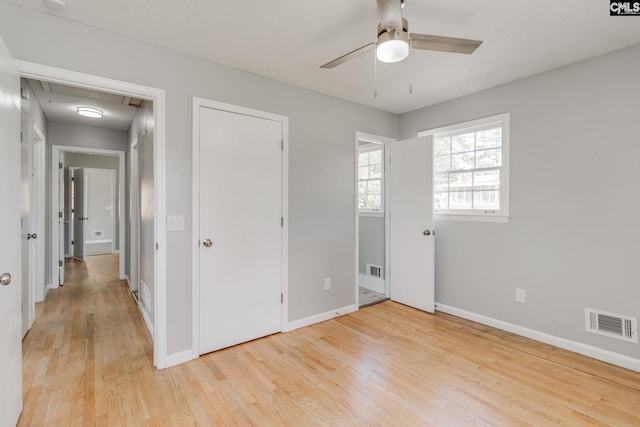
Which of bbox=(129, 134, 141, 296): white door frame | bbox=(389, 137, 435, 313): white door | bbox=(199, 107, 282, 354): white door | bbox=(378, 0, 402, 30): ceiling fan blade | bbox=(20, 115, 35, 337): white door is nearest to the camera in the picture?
bbox=(378, 0, 402, 30): ceiling fan blade

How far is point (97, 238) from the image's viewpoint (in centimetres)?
855

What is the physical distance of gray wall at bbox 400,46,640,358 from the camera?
7.91 ft

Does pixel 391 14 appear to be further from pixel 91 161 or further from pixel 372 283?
pixel 91 161

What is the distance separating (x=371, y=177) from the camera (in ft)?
15.4

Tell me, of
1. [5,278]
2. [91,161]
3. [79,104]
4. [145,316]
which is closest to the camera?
[5,278]

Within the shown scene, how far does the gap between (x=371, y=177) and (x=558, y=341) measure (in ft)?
9.70

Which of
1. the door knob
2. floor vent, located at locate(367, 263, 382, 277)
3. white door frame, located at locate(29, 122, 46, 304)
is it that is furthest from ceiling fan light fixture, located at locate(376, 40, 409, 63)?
white door frame, located at locate(29, 122, 46, 304)

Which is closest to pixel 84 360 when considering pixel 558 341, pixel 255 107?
pixel 255 107

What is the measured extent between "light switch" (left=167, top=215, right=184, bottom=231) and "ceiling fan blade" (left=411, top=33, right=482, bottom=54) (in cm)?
211

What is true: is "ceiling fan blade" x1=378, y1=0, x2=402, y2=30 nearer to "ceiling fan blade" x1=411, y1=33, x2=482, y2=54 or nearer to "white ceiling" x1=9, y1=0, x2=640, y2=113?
"ceiling fan blade" x1=411, y1=33, x2=482, y2=54

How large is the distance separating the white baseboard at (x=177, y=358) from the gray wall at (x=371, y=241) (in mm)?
2753

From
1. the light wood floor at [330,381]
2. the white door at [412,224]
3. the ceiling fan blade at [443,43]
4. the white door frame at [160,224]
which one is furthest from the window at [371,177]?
the white door frame at [160,224]

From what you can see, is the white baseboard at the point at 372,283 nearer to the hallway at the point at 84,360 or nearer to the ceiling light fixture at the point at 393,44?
the hallway at the point at 84,360

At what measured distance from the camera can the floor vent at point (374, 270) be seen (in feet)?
14.6
